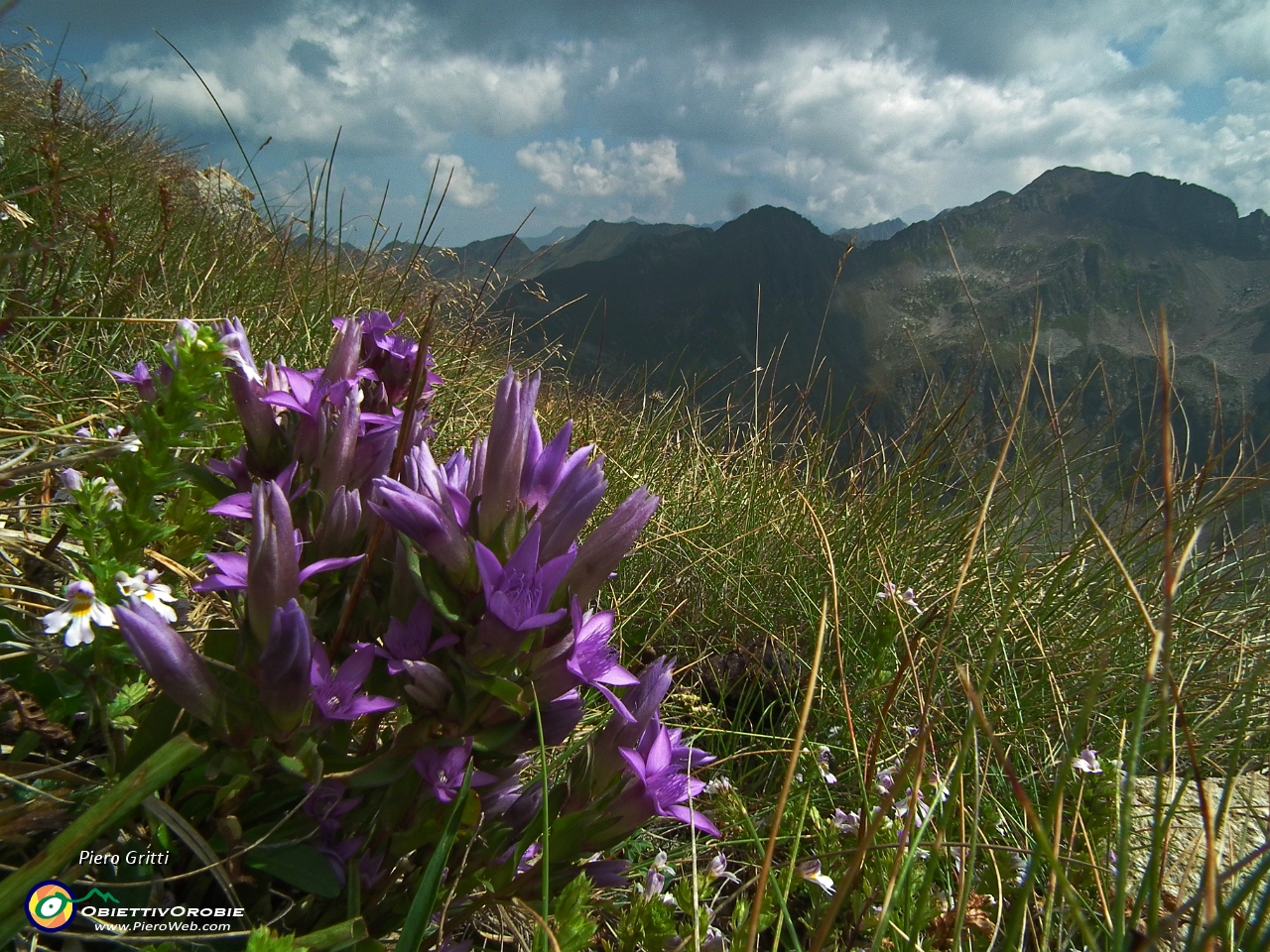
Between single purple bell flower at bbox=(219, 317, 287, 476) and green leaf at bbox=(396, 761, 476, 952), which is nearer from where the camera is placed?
green leaf at bbox=(396, 761, 476, 952)

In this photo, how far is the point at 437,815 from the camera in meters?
1.06

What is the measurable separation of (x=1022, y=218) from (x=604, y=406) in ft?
638

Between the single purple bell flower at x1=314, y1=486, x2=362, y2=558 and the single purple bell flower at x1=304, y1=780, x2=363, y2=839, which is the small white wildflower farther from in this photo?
the single purple bell flower at x1=314, y1=486, x2=362, y2=558

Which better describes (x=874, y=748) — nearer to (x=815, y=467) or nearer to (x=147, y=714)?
(x=147, y=714)

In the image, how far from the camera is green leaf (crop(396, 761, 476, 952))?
0.90m

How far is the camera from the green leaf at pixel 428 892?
0.90 metres

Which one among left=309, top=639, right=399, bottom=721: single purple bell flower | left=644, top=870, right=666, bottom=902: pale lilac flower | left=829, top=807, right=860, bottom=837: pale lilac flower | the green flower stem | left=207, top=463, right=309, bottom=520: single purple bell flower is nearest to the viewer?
the green flower stem

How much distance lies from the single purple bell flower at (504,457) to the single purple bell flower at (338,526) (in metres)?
0.21

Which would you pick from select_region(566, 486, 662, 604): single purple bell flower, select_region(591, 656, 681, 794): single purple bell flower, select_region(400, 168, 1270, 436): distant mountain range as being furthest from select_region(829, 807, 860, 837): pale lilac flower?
select_region(400, 168, 1270, 436): distant mountain range

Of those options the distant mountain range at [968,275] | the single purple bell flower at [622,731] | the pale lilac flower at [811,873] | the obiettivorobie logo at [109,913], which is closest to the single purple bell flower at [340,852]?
the obiettivorobie logo at [109,913]

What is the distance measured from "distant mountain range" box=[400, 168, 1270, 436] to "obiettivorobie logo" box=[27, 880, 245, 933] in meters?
122

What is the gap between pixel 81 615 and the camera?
3.38 feet

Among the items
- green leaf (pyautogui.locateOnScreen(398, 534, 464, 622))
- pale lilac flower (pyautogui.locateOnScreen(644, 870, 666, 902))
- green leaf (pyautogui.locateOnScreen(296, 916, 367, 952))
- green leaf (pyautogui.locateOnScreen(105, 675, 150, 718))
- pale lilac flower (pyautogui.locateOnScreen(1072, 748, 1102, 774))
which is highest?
green leaf (pyautogui.locateOnScreen(398, 534, 464, 622))

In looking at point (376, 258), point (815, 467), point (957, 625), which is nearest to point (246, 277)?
point (376, 258)
